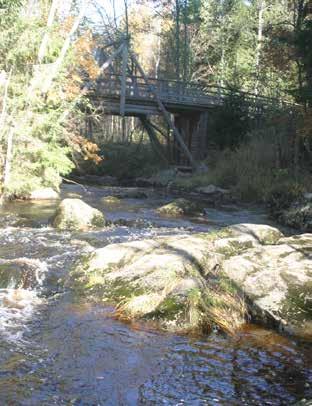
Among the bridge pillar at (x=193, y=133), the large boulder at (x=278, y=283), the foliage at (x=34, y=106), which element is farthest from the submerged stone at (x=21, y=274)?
the bridge pillar at (x=193, y=133)

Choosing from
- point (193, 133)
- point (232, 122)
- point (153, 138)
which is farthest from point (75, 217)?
point (193, 133)

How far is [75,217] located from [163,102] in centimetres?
1415

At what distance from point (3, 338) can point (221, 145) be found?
19284 millimetres

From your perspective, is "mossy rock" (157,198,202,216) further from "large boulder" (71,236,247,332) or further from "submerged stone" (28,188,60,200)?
"large boulder" (71,236,247,332)

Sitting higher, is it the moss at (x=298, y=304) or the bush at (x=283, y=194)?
the bush at (x=283, y=194)

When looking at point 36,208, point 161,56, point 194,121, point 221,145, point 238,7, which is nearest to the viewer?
point 36,208

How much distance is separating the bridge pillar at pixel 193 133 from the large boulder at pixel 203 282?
17920mm

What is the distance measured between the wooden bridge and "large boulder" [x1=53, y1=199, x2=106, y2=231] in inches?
386

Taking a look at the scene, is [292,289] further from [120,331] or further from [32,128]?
[32,128]

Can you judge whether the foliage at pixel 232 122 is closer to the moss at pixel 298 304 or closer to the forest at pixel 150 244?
the forest at pixel 150 244

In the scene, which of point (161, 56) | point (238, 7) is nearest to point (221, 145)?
point (238, 7)

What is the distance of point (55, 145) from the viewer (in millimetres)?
15531

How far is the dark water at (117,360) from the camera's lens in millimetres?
4020

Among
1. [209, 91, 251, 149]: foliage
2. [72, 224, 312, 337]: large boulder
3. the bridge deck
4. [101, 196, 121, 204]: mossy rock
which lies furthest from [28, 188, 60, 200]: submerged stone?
[209, 91, 251, 149]: foliage
